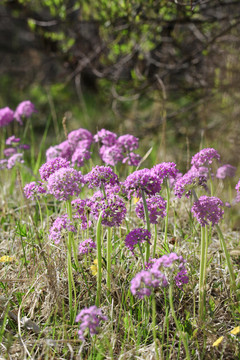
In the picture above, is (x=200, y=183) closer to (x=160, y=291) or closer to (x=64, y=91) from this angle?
(x=160, y=291)

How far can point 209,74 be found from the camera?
4.78 meters

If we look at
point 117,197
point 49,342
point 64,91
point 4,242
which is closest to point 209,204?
point 117,197

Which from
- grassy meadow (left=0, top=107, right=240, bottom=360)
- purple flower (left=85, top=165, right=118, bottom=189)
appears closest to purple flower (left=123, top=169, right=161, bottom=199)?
grassy meadow (left=0, top=107, right=240, bottom=360)

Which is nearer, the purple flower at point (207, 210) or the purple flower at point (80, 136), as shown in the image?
the purple flower at point (207, 210)

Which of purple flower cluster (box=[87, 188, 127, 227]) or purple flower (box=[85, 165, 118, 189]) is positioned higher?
purple flower (box=[85, 165, 118, 189])

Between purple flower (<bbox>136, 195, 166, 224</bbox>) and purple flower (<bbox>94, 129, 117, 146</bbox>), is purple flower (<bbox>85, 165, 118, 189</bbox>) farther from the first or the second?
purple flower (<bbox>94, 129, 117, 146</bbox>)

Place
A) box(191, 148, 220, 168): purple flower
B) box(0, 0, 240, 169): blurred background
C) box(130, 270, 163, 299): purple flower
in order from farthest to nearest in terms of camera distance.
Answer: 1. box(0, 0, 240, 169): blurred background
2. box(191, 148, 220, 168): purple flower
3. box(130, 270, 163, 299): purple flower

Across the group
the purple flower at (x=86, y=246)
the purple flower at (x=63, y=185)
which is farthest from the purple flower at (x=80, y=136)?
the purple flower at (x=63, y=185)

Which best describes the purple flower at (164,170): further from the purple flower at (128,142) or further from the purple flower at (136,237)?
the purple flower at (128,142)

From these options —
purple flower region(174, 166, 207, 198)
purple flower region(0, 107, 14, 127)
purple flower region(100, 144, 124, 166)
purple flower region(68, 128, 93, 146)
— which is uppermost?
purple flower region(0, 107, 14, 127)

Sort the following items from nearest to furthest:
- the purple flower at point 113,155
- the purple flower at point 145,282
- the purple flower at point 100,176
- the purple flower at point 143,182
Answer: the purple flower at point 145,282, the purple flower at point 143,182, the purple flower at point 100,176, the purple flower at point 113,155

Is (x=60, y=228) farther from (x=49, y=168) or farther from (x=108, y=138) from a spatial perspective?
(x=108, y=138)

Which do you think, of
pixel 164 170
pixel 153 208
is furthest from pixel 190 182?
pixel 153 208

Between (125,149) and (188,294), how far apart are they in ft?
2.85
